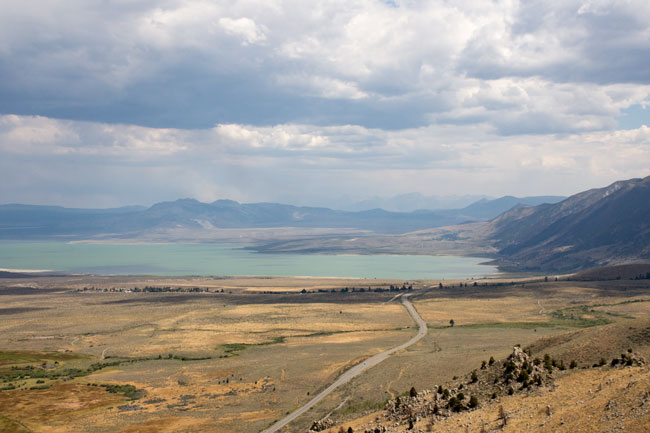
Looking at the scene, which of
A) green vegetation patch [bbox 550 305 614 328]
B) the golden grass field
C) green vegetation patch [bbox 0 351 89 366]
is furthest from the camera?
green vegetation patch [bbox 550 305 614 328]

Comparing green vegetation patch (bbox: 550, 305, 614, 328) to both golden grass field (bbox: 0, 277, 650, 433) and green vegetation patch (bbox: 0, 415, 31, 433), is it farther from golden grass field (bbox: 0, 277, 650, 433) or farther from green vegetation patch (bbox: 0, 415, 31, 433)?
green vegetation patch (bbox: 0, 415, 31, 433)

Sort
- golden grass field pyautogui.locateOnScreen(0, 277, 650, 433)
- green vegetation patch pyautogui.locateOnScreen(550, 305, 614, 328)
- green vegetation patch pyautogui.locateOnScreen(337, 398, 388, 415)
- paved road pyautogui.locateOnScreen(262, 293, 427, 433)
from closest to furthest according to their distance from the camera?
1. green vegetation patch pyautogui.locateOnScreen(337, 398, 388, 415)
2. paved road pyautogui.locateOnScreen(262, 293, 427, 433)
3. golden grass field pyautogui.locateOnScreen(0, 277, 650, 433)
4. green vegetation patch pyautogui.locateOnScreen(550, 305, 614, 328)

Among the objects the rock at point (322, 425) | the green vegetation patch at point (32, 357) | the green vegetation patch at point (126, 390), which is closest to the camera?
the rock at point (322, 425)

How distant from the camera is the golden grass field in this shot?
146 ft

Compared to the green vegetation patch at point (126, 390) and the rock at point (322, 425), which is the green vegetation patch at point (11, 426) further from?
the rock at point (322, 425)

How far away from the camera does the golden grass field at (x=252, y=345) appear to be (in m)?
44.4

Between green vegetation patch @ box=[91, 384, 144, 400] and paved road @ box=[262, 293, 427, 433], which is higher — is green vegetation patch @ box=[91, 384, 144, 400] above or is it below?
above

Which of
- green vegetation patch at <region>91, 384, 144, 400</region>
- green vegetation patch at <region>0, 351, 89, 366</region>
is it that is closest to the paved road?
green vegetation patch at <region>91, 384, 144, 400</region>

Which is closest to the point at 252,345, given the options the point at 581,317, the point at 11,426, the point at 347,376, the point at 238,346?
the point at 238,346

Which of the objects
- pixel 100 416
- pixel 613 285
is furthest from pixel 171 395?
pixel 613 285

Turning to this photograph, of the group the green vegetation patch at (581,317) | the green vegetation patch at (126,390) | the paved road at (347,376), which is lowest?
the green vegetation patch at (581,317)

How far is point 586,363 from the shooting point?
33.1 m

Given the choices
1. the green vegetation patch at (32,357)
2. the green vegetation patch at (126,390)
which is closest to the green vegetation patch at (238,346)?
the green vegetation patch at (32,357)

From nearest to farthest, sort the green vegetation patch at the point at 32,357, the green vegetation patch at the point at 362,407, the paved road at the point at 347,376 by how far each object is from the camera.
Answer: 1. the green vegetation patch at the point at 362,407
2. the paved road at the point at 347,376
3. the green vegetation patch at the point at 32,357
